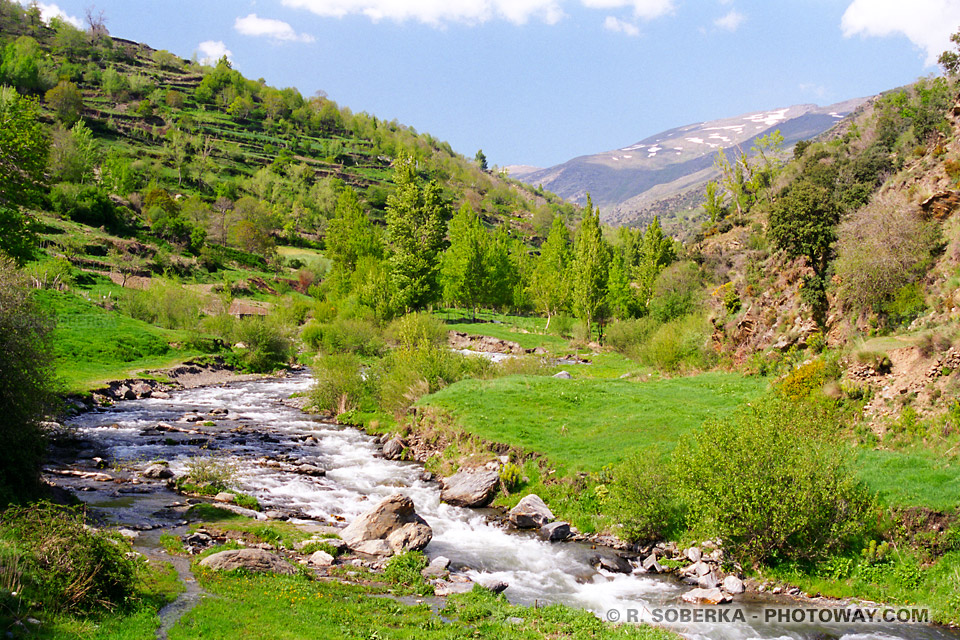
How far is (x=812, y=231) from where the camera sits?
114ft

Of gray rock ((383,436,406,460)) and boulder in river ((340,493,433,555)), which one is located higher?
boulder in river ((340,493,433,555))

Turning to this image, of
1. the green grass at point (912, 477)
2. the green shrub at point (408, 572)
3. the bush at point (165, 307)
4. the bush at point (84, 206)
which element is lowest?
the green shrub at point (408, 572)

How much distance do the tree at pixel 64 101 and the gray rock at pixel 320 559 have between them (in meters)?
161

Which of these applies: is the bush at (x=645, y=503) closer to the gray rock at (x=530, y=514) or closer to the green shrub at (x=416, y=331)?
the gray rock at (x=530, y=514)

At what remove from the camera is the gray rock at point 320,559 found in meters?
15.8

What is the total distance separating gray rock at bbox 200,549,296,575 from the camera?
45.9 feet

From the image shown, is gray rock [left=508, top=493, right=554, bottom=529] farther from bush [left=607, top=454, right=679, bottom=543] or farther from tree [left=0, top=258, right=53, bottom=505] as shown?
tree [left=0, top=258, right=53, bottom=505]

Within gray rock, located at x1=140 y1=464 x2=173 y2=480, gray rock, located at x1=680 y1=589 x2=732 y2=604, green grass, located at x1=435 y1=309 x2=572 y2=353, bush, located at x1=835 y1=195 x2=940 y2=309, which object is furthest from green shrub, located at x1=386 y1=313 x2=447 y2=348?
gray rock, located at x1=680 y1=589 x2=732 y2=604

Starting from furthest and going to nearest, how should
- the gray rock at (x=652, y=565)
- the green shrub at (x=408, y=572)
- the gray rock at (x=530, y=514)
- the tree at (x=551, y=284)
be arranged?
the tree at (x=551, y=284) < the gray rock at (x=530, y=514) < the gray rock at (x=652, y=565) < the green shrub at (x=408, y=572)

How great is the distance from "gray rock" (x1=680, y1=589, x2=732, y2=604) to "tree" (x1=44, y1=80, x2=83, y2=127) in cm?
16771

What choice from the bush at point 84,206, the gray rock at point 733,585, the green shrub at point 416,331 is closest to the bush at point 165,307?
the green shrub at point 416,331

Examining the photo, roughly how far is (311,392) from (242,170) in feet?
443

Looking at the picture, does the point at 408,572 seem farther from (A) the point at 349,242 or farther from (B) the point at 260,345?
(A) the point at 349,242

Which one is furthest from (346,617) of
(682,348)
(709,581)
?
(682,348)
